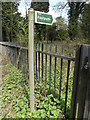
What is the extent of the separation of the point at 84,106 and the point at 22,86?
182 centimetres

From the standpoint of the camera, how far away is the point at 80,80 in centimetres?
92

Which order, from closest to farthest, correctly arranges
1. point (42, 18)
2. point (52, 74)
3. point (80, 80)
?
point (80, 80) < point (42, 18) < point (52, 74)

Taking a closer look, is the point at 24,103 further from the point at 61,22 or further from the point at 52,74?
the point at 61,22

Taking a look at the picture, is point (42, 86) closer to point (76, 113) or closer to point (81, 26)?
point (76, 113)

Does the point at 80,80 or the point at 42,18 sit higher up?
the point at 42,18

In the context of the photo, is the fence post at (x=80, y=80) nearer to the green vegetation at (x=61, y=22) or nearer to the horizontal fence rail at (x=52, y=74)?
the horizontal fence rail at (x=52, y=74)

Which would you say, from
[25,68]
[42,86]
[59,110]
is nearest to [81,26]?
[25,68]

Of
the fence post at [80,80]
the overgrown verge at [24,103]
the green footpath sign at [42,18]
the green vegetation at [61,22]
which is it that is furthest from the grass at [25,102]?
the green vegetation at [61,22]

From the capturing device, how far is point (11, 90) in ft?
7.38

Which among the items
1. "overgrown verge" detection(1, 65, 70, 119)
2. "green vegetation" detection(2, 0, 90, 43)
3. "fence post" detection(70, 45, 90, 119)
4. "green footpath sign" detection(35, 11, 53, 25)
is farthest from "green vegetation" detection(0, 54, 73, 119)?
"green vegetation" detection(2, 0, 90, 43)

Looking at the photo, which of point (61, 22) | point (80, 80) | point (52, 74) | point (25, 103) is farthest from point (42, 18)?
point (61, 22)

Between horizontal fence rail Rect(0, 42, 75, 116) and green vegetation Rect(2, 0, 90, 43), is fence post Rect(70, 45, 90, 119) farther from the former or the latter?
green vegetation Rect(2, 0, 90, 43)

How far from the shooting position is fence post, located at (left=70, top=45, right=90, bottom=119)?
875 millimetres

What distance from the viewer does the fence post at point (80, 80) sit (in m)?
0.88
